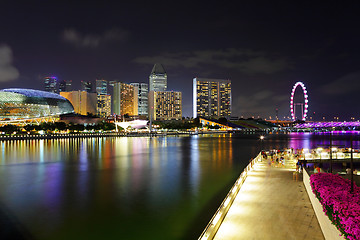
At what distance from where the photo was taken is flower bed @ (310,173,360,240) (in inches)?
284

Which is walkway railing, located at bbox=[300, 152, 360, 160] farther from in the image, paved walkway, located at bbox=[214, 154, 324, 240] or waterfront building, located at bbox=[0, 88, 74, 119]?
waterfront building, located at bbox=[0, 88, 74, 119]

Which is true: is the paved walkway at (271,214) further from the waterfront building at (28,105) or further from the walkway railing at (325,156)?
the waterfront building at (28,105)

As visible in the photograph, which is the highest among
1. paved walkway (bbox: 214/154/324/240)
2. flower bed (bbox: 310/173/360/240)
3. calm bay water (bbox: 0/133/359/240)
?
flower bed (bbox: 310/173/360/240)

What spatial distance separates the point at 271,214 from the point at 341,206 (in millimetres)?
4187

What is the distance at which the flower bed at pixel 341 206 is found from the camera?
721cm

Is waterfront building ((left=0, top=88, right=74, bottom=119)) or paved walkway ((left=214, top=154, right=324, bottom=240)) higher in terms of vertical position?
A: waterfront building ((left=0, top=88, right=74, bottom=119))

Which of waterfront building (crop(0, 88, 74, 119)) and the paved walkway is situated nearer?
the paved walkway

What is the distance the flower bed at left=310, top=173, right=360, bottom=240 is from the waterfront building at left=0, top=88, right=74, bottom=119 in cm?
12535

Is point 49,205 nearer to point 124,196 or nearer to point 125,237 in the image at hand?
point 124,196

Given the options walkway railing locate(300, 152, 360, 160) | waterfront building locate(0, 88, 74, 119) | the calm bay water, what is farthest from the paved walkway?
waterfront building locate(0, 88, 74, 119)

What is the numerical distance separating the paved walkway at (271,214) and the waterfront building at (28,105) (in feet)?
391

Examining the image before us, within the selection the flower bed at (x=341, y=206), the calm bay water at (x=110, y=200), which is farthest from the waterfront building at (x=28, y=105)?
the flower bed at (x=341, y=206)

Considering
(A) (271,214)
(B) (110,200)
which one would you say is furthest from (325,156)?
(B) (110,200)

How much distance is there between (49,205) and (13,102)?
114 m
